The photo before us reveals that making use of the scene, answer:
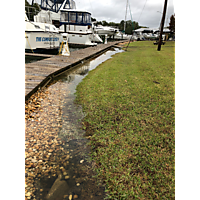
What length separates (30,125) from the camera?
4508mm

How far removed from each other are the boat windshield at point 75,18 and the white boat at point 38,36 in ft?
26.1

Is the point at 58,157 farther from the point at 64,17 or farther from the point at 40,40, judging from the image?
the point at 64,17

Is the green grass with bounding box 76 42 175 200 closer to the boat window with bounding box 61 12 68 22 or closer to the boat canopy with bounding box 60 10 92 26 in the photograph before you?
the boat canopy with bounding box 60 10 92 26

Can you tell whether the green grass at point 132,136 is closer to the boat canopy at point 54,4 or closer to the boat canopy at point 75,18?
the boat canopy at point 75,18

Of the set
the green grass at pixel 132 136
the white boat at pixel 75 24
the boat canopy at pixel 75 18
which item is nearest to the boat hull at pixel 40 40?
the white boat at pixel 75 24

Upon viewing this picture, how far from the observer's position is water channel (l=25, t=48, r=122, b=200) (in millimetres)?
2740

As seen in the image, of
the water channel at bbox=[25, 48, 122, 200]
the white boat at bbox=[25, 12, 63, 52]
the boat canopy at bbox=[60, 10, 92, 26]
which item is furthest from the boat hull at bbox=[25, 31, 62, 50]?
the water channel at bbox=[25, 48, 122, 200]

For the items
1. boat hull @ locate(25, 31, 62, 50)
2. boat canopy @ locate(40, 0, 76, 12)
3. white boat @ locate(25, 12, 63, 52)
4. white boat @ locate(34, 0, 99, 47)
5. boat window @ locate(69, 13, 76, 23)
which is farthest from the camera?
boat canopy @ locate(40, 0, 76, 12)

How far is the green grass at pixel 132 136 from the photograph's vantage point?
2.80 meters

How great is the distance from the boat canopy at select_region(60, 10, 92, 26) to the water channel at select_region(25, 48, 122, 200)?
2430cm

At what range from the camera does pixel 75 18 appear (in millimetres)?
26703

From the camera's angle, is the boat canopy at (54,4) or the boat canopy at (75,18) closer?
the boat canopy at (75,18)
